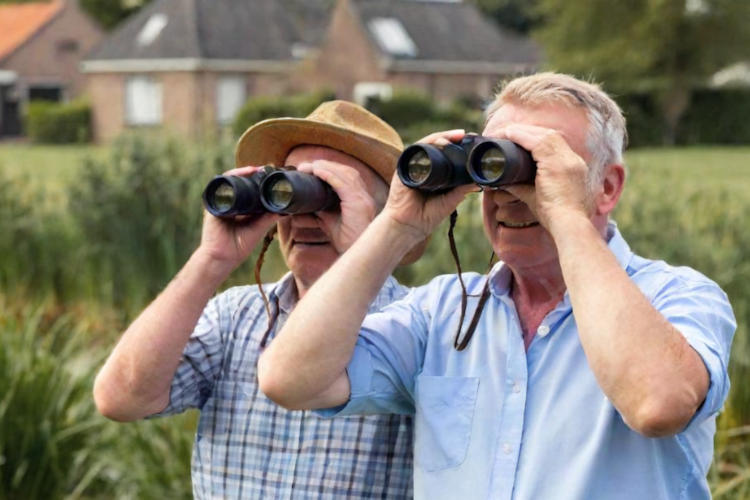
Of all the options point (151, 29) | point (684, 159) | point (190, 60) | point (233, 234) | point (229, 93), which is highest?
point (151, 29)

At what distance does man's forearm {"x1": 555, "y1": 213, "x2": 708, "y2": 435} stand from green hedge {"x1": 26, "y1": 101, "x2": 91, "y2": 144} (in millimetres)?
35861

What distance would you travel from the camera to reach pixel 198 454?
8.80 feet

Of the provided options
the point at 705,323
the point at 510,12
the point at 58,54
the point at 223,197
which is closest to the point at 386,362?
the point at 223,197

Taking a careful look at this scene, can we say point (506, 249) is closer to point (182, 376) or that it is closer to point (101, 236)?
point (182, 376)

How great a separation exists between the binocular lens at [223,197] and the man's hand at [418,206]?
16.4 inches

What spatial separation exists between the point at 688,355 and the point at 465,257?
3.44 metres

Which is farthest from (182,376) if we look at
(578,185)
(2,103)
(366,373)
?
(2,103)

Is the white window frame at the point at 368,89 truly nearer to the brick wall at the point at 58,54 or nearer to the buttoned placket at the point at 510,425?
the brick wall at the point at 58,54

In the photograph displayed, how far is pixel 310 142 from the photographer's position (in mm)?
2744

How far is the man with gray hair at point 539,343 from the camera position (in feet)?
6.21

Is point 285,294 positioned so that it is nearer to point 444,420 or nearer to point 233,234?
point 233,234

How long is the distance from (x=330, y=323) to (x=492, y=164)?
0.42 m

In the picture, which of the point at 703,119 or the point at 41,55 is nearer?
the point at 703,119

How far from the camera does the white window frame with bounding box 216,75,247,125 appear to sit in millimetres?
35125
